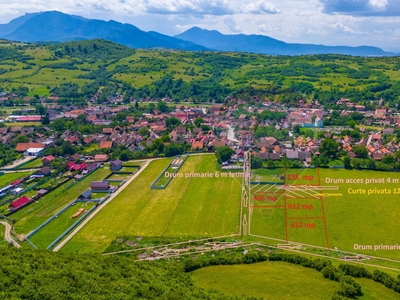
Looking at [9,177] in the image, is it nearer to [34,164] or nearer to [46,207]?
[34,164]

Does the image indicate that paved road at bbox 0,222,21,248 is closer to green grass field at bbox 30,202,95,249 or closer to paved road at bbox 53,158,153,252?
green grass field at bbox 30,202,95,249

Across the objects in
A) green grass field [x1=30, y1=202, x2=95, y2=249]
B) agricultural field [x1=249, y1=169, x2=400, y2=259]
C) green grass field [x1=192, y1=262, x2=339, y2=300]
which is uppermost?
agricultural field [x1=249, y1=169, x2=400, y2=259]

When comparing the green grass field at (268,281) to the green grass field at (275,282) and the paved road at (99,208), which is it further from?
the paved road at (99,208)

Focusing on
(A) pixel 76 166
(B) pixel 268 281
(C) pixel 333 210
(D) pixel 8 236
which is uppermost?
(C) pixel 333 210

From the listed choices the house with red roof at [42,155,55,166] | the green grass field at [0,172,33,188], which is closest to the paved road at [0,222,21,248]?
the green grass field at [0,172,33,188]

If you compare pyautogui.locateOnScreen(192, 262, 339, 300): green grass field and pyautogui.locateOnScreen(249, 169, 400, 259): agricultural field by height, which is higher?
pyautogui.locateOnScreen(249, 169, 400, 259): agricultural field

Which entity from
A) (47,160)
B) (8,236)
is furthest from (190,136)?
(8,236)

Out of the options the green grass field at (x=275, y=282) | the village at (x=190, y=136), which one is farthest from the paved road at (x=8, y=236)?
the green grass field at (x=275, y=282)
